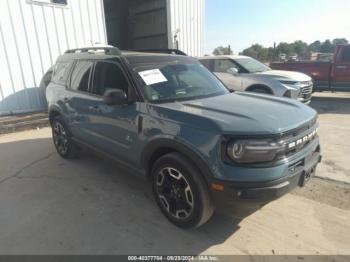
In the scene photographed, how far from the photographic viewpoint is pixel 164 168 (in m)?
3.06

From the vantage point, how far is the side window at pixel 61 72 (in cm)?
490

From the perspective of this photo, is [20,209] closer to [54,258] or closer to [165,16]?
[54,258]

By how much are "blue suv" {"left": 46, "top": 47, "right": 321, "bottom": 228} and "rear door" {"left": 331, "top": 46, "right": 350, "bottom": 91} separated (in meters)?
8.40

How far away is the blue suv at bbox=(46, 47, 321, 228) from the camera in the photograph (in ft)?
8.18

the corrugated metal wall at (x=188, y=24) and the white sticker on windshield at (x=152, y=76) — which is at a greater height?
the corrugated metal wall at (x=188, y=24)

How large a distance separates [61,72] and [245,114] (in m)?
3.70

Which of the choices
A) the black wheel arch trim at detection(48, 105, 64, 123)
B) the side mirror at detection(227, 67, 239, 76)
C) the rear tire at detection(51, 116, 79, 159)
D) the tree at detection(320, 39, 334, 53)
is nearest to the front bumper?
the rear tire at detection(51, 116, 79, 159)

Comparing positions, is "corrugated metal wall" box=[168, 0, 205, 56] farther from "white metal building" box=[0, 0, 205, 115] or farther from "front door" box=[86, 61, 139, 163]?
"front door" box=[86, 61, 139, 163]

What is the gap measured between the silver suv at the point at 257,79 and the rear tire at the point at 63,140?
5070 millimetres

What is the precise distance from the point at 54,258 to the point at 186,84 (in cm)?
243

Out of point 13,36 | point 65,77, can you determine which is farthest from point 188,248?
point 13,36

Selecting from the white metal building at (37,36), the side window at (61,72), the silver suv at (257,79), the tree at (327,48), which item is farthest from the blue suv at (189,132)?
the tree at (327,48)

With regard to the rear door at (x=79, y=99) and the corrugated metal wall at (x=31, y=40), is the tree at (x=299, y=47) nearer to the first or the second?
the corrugated metal wall at (x=31, y=40)

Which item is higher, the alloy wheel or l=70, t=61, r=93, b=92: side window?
l=70, t=61, r=93, b=92: side window
